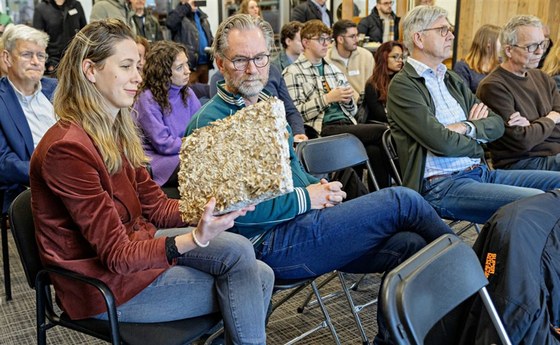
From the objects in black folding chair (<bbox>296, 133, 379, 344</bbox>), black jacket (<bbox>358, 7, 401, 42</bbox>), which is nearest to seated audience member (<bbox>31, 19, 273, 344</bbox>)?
black folding chair (<bbox>296, 133, 379, 344</bbox>)

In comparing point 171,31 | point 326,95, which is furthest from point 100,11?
point 326,95

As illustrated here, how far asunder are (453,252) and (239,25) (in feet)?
3.80

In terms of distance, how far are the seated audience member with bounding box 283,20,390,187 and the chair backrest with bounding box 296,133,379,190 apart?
1231mm

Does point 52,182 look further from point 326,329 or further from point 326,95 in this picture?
point 326,95

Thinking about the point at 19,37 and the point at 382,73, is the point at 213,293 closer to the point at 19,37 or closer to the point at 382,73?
the point at 19,37

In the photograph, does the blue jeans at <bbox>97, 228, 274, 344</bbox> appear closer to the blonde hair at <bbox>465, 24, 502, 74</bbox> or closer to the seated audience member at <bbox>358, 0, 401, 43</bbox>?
the blonde hair at <bbox>465, 24, 502, 74</bbox>

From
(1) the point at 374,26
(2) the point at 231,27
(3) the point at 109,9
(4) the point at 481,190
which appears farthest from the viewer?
(1) the point at 374,26

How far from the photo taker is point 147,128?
10.2 feet

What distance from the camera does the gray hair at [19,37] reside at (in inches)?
117

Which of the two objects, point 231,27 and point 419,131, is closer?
point 231,27

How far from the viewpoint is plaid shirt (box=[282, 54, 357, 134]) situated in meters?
3.94

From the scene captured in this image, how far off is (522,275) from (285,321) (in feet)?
4.62

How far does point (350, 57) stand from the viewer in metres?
4.89

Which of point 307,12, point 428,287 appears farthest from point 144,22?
point 428,287
